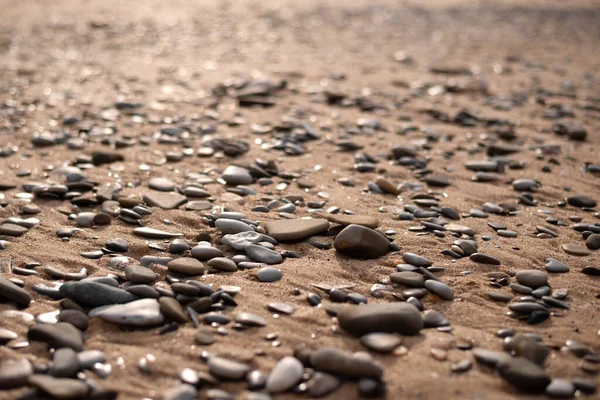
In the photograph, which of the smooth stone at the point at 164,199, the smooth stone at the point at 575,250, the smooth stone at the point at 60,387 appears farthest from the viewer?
the smooth stone at the point at 164,199

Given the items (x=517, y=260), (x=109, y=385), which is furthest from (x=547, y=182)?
(x=109, y=385)

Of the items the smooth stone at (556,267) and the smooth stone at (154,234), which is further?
the smooth stone at (154,234)

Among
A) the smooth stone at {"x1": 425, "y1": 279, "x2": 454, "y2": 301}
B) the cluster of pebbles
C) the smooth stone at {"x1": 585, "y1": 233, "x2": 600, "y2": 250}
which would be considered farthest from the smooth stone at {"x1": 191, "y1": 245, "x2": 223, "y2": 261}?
the smooth stone at {"x1": 585, "y1": 233, "x2": 600, "y2": 250}

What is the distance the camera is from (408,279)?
3.04m

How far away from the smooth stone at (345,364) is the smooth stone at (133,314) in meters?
0.74

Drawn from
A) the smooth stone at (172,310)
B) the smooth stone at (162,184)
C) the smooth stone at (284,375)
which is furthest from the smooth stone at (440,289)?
the smooth stone at (162,184)

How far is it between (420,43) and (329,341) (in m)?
9.11

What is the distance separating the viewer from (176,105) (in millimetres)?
6590

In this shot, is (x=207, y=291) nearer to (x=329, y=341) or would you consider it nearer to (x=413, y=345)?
(x=329, y=341)

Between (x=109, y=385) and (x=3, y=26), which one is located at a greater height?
(x=3, y=26)

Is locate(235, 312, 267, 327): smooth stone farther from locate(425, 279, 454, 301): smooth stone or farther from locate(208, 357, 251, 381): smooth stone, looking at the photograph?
locate(425, 279, 454, 301): smooth stone

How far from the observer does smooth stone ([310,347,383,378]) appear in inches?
90.4

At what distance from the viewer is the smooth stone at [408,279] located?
303 centimetres

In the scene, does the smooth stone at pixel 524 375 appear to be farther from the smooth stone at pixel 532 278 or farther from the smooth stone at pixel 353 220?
the smooth stone at pixel 353 220
